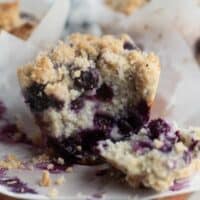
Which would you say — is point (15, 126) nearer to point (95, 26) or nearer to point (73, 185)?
point (73, 185)

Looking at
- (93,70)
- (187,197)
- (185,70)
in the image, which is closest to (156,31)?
(185,70)

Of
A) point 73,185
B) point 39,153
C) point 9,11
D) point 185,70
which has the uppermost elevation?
point 9,11

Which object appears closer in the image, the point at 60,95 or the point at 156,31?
the point at 60,95

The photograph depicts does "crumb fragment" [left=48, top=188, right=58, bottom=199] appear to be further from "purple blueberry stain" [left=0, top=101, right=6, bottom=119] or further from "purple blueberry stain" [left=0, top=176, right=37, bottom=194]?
"purple blueberry stain" [left=0, top=101, right=6, bottom=119]

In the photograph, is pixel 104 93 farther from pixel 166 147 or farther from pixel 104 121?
pixel 166 147

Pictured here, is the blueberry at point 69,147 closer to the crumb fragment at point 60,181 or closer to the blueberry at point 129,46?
the crumb fragment at point 60,181

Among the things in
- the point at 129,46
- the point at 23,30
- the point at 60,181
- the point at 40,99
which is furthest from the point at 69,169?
the point at 23,30
